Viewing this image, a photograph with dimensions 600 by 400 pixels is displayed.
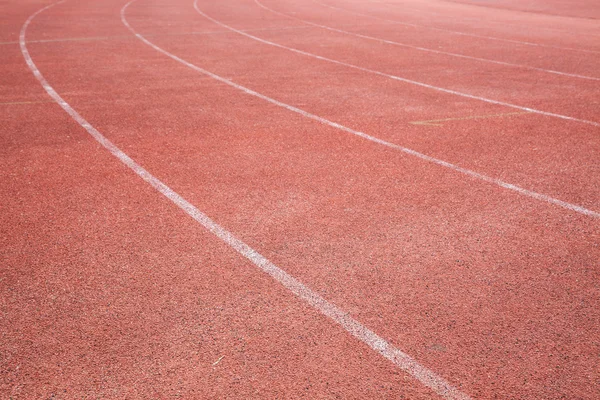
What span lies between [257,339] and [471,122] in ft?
18.7

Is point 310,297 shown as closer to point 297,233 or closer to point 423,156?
point 297,233

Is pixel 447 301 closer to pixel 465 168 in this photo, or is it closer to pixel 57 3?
pixel 465 168

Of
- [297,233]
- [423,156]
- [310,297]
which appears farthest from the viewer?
[423,156]

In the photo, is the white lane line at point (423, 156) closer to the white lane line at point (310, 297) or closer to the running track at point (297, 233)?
the running track at point (297, 233)

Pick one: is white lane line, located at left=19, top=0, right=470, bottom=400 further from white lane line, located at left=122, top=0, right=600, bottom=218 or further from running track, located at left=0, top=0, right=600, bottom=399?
white lane line, located at left=122, top=0, right=600, bottom=218

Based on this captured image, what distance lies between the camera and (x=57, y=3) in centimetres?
2362

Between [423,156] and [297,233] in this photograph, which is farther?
[423,156]

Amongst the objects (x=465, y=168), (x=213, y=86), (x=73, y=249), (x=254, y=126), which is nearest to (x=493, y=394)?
(x=73, y=249)

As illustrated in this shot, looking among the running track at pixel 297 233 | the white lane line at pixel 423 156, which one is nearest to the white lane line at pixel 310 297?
the running track at pixel 297 233

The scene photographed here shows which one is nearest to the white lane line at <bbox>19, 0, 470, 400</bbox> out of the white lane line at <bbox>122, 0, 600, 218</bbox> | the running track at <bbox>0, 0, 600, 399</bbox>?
the running track at <bbox>0, 0, 600, 399</bbox>

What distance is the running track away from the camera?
3873 mm

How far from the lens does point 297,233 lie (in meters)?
5.54

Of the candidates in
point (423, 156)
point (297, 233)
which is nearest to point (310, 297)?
point (297, 233)

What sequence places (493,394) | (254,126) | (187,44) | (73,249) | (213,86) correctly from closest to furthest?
(493,394) → (73,249) → (254,126) → (213,86) → (187,44)
